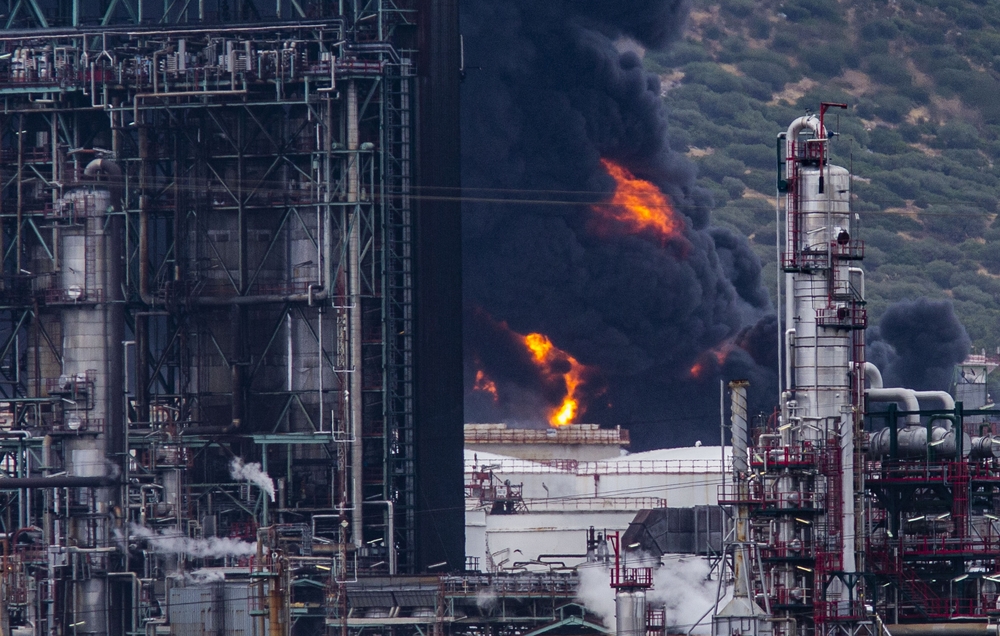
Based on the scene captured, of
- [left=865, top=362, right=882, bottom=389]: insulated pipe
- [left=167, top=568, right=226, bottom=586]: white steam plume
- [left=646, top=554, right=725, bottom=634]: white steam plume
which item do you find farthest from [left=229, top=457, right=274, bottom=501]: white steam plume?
[left=865, top=362, right=882, bottom=389]: insulated pipe

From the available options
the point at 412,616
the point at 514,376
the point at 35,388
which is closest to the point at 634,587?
the point at 412,616

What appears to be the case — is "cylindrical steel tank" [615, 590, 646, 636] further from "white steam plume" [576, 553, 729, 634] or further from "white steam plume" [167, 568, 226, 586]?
"white steam plume" [167, 568, 226, 586]

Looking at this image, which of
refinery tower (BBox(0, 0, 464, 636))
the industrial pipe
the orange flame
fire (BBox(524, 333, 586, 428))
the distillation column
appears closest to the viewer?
the distillation column

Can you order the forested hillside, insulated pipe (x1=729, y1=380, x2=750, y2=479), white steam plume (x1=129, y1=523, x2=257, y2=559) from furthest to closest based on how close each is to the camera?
→ the forested hillside → white steam plume (x1=129, y1=523, x2=257, y2=559) → insulated pipe (x1=729, y1=380, x2=750, y2=479)

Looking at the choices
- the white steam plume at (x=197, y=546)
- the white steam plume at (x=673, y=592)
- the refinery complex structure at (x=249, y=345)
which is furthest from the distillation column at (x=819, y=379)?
the white steam plume at (x=197, y=546)

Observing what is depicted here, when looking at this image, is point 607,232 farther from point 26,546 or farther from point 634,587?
point 634,587

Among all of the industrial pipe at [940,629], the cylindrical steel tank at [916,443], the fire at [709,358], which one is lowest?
the industrial pipe at [940,629]

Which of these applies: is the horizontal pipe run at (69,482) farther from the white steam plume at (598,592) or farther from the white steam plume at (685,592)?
the white steam plume at (685,592)
